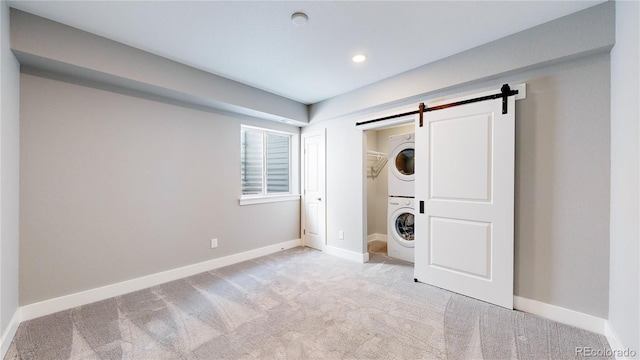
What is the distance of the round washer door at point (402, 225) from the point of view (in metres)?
3.88

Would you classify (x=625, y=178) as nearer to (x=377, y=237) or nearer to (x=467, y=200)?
(x=467, y=200)

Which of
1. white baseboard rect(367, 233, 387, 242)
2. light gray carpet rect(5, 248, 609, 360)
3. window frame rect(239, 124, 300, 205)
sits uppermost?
window frame rect(239, 124, 300, 205)

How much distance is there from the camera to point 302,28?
2.19 meters

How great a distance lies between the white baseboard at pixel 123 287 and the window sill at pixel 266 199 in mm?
744

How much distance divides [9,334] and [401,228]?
4.18m

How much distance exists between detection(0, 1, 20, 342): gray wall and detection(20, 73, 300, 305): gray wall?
14cm

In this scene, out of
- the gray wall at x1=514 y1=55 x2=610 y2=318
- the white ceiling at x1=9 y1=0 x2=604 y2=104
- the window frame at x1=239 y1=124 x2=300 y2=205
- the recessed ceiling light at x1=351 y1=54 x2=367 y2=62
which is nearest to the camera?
the white ceiling at x1=9 y1=0 x2=604 y2=104

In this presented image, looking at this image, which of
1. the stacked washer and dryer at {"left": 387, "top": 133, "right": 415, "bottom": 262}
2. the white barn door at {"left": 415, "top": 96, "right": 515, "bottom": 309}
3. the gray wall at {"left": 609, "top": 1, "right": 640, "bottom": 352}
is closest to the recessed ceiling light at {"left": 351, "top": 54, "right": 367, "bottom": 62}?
the white barn door at {"left": 415, "top": 96, "right": 515, "bottom": 309}

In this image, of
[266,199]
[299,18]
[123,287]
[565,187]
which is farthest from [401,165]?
[123,287]

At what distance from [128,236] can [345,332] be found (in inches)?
98.2

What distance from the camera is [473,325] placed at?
2119mm

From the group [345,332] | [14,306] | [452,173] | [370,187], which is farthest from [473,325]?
[14,306]

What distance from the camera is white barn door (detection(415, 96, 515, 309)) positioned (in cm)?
239

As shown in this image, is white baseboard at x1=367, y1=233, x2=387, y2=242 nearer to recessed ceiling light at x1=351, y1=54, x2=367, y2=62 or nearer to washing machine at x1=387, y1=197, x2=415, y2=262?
washing machine at x1=387, y1=197, x2=415, y2=262
